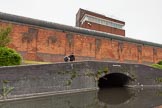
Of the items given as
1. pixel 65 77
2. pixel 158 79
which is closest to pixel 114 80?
pixel 158 79

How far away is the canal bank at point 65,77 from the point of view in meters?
13.4

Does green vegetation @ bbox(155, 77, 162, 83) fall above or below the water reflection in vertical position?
above

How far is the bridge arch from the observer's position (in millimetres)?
22888

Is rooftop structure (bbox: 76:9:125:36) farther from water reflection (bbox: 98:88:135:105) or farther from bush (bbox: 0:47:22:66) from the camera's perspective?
bush (bbox: 0:47:22:66)

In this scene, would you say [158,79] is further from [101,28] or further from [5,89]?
[101,28]

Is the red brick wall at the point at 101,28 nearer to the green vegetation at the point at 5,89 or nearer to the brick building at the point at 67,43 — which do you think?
the brick building at the point at 67,43

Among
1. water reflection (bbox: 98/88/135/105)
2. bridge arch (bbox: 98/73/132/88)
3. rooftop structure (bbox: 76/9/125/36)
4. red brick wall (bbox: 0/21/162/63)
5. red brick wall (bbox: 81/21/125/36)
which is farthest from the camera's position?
rooftop structure (bbox: 76/9/125/36)

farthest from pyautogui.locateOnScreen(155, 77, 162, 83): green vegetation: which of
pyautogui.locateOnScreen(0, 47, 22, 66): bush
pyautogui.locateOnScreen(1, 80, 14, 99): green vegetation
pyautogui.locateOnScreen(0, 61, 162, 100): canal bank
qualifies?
pyautogui.locateOnScreen(1, 80, 14, 99): green vegetation

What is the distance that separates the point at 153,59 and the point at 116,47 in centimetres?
954

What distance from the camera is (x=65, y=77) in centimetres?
1655

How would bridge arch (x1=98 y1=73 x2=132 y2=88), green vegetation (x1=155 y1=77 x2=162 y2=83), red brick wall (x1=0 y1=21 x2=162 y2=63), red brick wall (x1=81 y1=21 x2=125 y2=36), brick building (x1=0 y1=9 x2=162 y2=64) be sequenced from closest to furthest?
bridge arch (x1=98 y1=73 x2=132 y2=88) → green vegetation (x1=155 y1=77 x2=162 y2=83) → brick building (x1=0 y1=9 x2=162 y2=64) → red brick wall (x1=0 y1=21 x2=162 y2=63) → red brick wall (x1=81 y1=21 x2=125 y2=36)

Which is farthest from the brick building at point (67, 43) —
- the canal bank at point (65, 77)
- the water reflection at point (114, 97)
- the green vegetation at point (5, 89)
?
the green vegetation at point (5, 89)

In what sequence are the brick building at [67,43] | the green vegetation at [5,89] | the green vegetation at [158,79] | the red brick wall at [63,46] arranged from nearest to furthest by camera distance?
1. the green vegetation at [5,89]
2. the green vegetation at [158,79]
3. the brick building at [67,43]
4. the red brick wall at [63,46]

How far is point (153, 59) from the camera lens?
133ft
